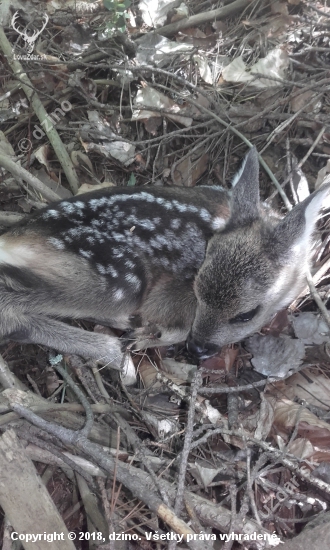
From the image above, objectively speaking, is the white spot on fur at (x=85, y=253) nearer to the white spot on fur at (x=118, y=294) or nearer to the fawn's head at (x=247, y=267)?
the white spot on fur at (x=118, y=294)

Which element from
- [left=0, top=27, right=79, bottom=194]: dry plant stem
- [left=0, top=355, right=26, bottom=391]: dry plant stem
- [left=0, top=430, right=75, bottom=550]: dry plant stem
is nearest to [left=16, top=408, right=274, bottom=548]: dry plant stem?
[left=0, top=430, right=75, bottom=550]: dry plant stem

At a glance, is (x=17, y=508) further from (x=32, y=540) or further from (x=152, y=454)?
(x=152, y=454)

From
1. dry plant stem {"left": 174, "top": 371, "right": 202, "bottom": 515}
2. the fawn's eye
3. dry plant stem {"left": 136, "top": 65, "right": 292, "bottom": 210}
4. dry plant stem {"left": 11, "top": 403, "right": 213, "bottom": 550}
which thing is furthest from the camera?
dry plant stem {"left": 136, "top": 65, "right": 292, "bottom": 210}

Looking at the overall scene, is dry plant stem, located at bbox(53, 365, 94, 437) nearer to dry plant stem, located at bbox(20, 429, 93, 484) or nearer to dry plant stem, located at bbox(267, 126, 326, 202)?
dry plant stem, located at bbox(20, 429, 93, 484)

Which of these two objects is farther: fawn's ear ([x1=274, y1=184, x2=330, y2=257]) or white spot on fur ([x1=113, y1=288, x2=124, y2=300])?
white spot on fur ([x1=113, y1=288, x2=124, y2=300])

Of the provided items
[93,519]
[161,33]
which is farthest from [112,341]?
[161,33]

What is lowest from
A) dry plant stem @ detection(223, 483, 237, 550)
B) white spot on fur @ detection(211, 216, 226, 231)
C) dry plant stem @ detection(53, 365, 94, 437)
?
dry plant stem @ detection(223, 483, 237, 550)

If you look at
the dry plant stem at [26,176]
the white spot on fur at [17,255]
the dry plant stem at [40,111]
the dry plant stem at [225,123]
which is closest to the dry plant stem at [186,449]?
the white spot on fur at [17,255]

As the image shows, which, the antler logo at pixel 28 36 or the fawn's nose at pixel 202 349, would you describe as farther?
the antler logo at pixel 28 36
